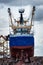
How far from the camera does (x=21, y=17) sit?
88.7 ft

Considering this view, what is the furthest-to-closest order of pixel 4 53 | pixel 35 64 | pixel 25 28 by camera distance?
1. pixel 4 53
2. pixel 25 28
3. pixel 35 64

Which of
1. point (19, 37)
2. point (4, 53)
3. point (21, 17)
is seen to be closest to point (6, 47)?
point (4, 53)

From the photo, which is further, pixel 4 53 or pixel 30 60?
pixel 4 53

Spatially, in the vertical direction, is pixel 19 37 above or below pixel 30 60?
above

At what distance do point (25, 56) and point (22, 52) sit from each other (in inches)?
20.1

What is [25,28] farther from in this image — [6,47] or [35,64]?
[35,64]

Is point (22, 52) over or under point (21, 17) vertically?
under

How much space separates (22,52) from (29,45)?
908mm

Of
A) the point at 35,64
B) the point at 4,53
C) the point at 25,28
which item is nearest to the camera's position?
the point at 35,64

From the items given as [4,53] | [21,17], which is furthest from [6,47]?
[21,17]

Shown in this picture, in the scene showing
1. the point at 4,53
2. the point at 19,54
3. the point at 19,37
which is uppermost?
the point at 19,37

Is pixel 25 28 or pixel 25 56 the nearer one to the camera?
pixel 25 56

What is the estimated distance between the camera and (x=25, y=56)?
68.6ft

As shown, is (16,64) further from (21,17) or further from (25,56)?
(21,17)
